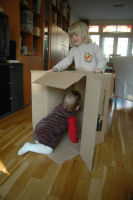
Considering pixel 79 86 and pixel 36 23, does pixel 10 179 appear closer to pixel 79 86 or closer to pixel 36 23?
pixel 79 86

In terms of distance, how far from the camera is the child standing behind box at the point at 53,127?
110 cm

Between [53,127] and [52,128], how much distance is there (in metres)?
0.01

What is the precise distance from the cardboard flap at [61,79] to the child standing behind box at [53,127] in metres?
0.17

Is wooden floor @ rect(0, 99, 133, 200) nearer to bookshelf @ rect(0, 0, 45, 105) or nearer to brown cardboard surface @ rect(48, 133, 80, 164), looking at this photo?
brown cardboard surface @ rect(48, 133, 80, 164)

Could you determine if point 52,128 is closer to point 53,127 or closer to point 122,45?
point 53,127

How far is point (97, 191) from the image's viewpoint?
0.80 meters

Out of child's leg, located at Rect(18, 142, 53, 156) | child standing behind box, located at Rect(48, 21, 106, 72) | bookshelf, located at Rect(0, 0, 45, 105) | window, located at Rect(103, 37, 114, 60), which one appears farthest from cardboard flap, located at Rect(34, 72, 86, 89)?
window, located at Rect(103, 37, 114, 60)

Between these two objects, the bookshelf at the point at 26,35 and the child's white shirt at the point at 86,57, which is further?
the bookshelf at the point at 26,35

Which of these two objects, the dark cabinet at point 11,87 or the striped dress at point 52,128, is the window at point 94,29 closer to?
the dark cabinet at point 11,87

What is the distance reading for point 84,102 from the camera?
1.19 m

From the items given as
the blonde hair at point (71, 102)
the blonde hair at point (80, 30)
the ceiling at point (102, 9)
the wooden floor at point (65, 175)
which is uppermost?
the ceiling at point (102, 9)

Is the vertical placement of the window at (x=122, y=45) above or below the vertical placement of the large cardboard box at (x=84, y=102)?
above

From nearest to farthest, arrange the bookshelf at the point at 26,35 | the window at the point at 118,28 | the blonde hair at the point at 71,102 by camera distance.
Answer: the blonde hair at the point at 71,102, the bookshelf at the point at 26,35, the window at the point at 118,28

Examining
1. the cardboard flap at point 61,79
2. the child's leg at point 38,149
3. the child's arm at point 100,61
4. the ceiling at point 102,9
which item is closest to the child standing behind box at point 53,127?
the child's leg at point 38,149
